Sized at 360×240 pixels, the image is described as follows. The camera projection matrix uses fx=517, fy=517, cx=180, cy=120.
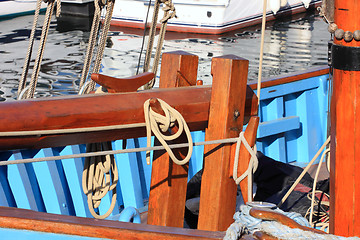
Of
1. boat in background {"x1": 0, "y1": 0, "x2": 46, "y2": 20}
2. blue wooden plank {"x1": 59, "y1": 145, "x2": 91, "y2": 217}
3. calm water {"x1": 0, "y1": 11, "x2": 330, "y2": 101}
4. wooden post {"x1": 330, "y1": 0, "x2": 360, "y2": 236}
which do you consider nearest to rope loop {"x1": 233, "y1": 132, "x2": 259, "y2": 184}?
wooden post {"x1": 330, "y1": 0, "x2": 360, "y2": 236}

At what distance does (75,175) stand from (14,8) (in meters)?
16.0

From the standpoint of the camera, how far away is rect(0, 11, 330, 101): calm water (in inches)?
432

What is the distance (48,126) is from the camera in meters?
1.82

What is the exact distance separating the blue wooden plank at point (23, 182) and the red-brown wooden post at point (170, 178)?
1177 millimetres

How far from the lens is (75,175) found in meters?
3.30

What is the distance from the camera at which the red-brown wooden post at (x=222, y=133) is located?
6.94 ft

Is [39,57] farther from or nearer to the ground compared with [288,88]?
farther from the ground

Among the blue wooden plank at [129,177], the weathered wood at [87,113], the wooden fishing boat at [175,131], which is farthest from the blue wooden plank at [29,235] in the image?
the blue wooden plank at [129,177]

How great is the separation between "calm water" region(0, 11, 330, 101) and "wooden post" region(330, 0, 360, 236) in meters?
8.28

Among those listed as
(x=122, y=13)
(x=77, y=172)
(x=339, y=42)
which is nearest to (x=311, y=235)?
(x=339, y=42)

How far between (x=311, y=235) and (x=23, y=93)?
187 centimetres

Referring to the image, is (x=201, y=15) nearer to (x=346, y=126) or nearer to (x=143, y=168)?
(x=143, y=168)

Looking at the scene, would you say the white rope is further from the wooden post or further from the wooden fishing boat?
the wooden post

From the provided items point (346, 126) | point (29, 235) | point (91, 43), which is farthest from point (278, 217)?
point (91, 43)
